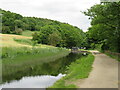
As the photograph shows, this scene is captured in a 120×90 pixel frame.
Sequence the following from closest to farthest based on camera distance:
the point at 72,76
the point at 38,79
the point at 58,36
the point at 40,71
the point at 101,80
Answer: the point at 101,80, the point at 72,76, the point at 38,79, the point at 40,71, the point at 58,36

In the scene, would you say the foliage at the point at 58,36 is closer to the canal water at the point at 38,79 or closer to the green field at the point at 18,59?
the green field at the point at 18,59

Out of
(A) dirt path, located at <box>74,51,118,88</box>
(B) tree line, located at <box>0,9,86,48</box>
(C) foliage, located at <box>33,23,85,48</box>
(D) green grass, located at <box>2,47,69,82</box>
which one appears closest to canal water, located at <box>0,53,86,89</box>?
(D) green grass, located at <box>2,47,69,82</box>

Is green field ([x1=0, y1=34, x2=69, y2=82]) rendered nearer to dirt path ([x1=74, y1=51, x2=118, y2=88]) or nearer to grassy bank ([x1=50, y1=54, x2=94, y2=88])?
grassy bank ([x1=50, y1=54, x2=94, y2=88])

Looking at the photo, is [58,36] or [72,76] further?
[58,36]

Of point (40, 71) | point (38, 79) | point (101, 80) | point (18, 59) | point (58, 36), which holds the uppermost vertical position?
point (58, 36)

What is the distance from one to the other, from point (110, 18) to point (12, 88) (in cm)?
1585

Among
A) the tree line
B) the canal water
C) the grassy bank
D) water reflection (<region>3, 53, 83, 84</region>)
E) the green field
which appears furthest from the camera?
the tree line

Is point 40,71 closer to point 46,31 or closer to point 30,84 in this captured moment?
point 30,84

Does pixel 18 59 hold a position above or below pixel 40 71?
above

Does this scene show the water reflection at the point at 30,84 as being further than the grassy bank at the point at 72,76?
Yes

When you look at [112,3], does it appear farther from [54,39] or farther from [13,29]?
[13,29]

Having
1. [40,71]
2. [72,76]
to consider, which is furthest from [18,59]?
[72,76]

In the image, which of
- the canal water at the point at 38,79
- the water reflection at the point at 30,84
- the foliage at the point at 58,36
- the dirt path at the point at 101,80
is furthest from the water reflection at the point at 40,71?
the foliage at the point at 58,36

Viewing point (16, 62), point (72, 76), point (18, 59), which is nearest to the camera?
point (72, 76)
